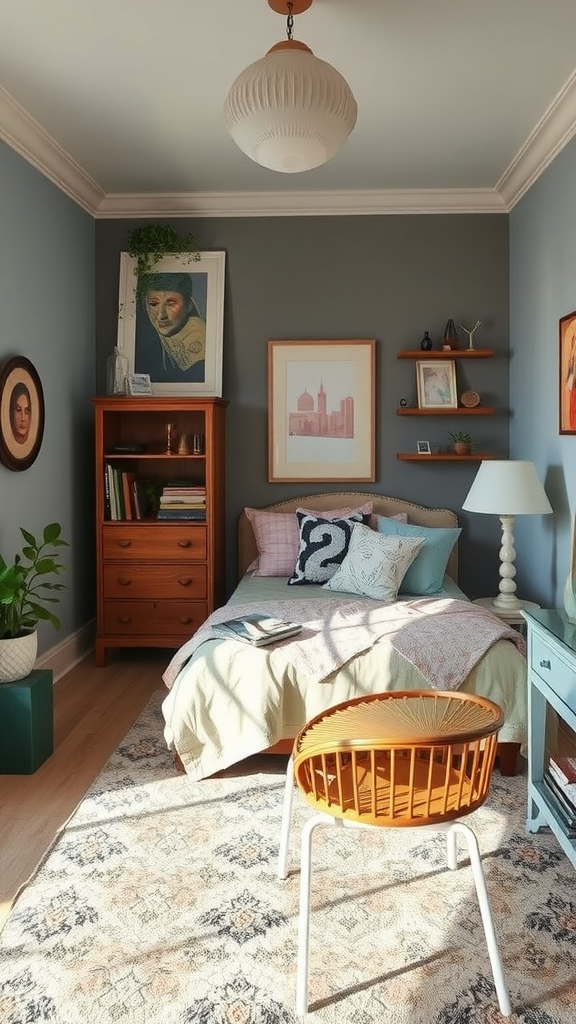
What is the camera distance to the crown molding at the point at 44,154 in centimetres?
371

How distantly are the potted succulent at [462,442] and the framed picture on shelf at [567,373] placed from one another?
97 cm

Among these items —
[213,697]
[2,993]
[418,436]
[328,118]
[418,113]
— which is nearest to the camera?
[2,993]

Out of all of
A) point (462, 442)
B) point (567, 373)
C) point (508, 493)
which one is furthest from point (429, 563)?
point (567, 373)

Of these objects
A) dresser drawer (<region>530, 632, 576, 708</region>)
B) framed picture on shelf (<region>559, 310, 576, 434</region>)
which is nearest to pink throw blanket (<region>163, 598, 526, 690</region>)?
dresser drawer (<region>530, 632, 576, 708</region>)

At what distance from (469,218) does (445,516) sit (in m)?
1.85

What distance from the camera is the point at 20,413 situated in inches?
156

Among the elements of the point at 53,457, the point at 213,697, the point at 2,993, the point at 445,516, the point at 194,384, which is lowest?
the point at 2,993

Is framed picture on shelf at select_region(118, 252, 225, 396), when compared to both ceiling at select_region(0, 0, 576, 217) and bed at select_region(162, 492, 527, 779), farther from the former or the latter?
bed at select_region(162, 492, 527, 779)

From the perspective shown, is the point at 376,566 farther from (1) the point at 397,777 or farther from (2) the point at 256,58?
(2) the point at 256,58

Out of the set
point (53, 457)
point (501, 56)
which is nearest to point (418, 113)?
point (501, 56)

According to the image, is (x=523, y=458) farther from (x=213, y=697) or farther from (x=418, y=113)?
(x=213, y=697)

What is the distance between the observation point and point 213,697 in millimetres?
3143

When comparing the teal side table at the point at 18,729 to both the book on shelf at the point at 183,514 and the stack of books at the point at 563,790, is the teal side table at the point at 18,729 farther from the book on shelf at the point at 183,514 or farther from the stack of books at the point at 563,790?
the stack of books at the point at 563,790

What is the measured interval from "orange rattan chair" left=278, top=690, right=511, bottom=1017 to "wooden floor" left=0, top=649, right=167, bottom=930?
919mm
